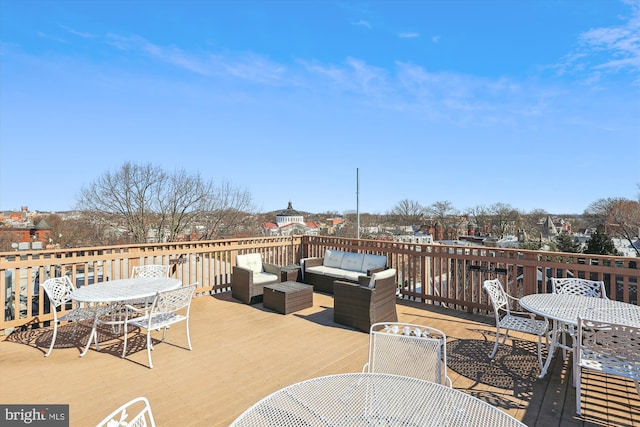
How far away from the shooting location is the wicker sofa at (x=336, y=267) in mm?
5848

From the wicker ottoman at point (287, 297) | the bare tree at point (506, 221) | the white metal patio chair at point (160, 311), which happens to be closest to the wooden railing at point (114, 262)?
the wicker ottoman at point (287, 297)

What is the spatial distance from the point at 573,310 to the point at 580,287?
1238 millimetres

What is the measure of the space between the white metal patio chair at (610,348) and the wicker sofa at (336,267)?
3.28 m

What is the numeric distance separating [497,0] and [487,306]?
294 inches

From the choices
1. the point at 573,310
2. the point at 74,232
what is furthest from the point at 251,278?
the point at 74,232

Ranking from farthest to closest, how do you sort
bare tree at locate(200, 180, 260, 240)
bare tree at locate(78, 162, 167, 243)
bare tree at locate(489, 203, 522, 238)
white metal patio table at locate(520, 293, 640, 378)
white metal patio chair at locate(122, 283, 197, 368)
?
bare tree at locate(489, 203, 522, 238) < bare tree at locate(200, 180, 260, 240) < bare tree at locate(78, 162, 167, 243) < white metal patio chair at locate(122, 283, 197, 368) < white metal patio table at locate(520, 293, 640, 378)

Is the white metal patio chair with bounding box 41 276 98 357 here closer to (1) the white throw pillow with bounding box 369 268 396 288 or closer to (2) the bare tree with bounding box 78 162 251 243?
(1) the white throw pillow with bounding box 369 268 396 288

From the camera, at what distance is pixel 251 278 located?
17.7 ft

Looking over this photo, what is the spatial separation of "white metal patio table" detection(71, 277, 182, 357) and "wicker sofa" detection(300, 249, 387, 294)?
2928 millimetres

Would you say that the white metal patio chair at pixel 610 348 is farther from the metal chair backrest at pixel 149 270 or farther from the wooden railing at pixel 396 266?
the metal chair backrest at pixel 149 270

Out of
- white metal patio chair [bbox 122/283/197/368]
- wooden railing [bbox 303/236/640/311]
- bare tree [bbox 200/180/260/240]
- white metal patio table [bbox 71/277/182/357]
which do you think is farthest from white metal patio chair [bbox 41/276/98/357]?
bare tree [bbox 200/180/260/240]

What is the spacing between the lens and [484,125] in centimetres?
1667

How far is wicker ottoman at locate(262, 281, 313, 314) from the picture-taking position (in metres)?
4.91

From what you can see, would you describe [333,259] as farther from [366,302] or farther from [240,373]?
[240,373]
